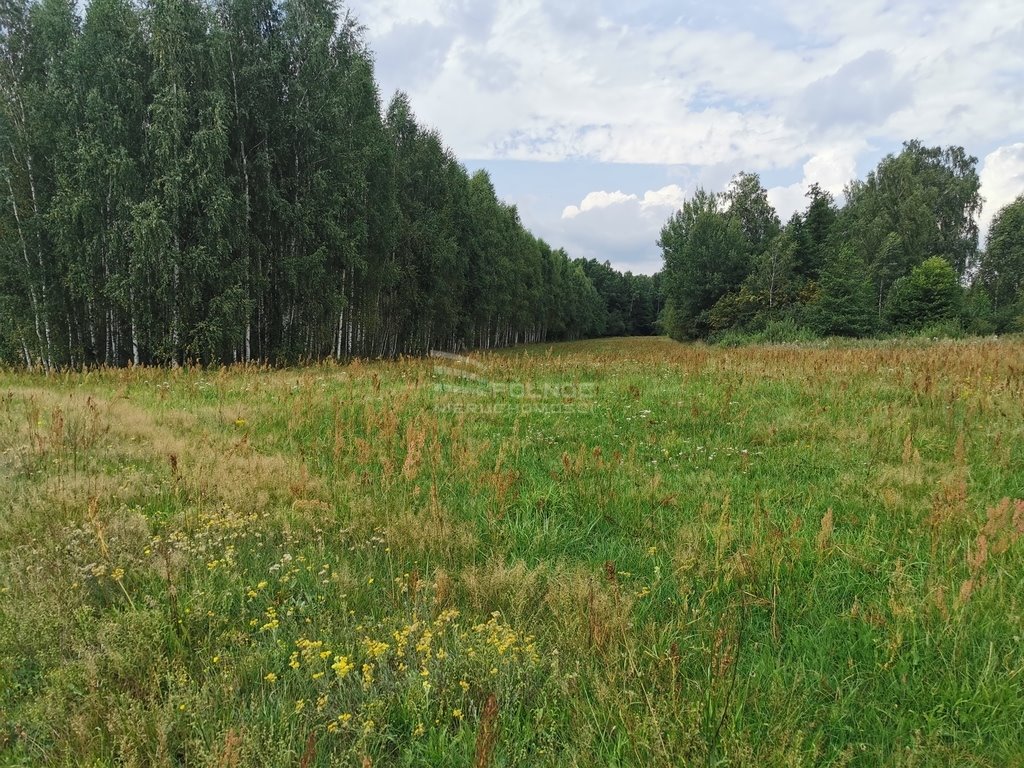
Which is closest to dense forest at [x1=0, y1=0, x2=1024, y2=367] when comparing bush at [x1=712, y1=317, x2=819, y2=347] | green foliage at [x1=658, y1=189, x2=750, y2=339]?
bush at [x1=712, y1=317, x2=819, y2=347]

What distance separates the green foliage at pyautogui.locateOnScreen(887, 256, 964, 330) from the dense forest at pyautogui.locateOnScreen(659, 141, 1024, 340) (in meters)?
0.10

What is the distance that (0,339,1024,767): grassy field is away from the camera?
6.82 feet

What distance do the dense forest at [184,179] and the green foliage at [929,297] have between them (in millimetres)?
36281

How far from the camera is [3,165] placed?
17344mm

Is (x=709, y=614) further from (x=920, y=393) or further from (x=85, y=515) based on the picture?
(x=920, y=393)

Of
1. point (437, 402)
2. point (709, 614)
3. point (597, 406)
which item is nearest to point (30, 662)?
point (709, 614)

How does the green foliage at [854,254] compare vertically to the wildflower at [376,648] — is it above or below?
above

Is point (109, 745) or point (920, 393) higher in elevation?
point (920, 393)

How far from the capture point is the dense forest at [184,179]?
55.4ft

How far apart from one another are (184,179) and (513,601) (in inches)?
770

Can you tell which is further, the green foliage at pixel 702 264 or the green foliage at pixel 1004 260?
the green foliage at pixel 702 264

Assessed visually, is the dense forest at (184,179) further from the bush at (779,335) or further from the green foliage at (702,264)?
the green foliage at (702,264)

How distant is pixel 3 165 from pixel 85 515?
70.8ft

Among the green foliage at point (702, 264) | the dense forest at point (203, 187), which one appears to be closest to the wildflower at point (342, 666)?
the dense forest at point (203, 187)
